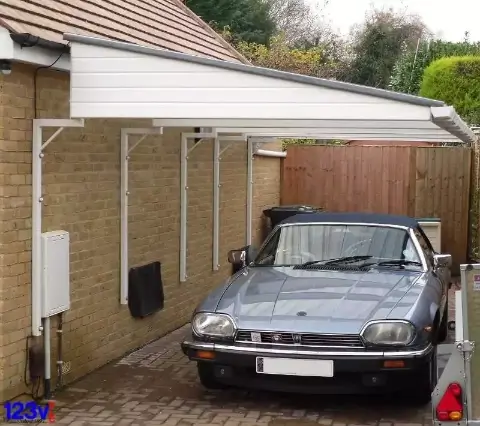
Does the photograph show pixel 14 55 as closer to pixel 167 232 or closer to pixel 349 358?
pixel 349 358

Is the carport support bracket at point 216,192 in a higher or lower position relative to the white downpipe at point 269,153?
lower

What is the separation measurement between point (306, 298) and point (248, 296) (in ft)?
1.61

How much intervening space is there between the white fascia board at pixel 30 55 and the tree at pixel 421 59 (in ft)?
68.4

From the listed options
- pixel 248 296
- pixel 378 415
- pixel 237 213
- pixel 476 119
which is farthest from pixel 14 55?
pixel 476 119

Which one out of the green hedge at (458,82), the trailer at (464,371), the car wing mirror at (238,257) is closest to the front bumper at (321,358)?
the trailer at (464,371)

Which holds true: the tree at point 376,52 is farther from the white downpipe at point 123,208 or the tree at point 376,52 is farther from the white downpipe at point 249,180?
the white downpipe at point 123,208

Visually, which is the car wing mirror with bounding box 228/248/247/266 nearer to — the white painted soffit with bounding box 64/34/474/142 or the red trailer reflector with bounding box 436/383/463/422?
the white painted soffit with bounding box 64/34/474/142

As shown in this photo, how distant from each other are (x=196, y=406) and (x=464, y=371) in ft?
8.04

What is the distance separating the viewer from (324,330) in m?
5.96

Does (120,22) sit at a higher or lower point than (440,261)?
higher

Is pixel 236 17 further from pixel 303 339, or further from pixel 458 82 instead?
pixel 303 339

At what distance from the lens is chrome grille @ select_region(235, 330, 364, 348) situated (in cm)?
592

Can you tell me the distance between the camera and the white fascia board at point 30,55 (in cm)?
574

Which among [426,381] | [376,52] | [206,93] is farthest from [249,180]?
[376,52]
